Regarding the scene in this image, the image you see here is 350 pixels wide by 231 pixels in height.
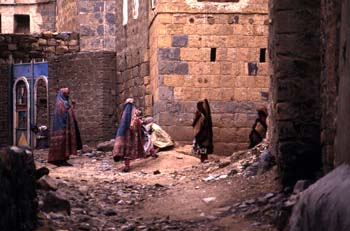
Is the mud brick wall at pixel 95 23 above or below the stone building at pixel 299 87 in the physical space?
above

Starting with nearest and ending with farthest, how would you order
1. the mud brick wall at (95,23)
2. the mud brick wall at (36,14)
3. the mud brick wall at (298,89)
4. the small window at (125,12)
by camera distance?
the mud brick wall at (298,89), the small window at (125,12), the mud brick wall at (95,23), the mud brick wall at (36,14)

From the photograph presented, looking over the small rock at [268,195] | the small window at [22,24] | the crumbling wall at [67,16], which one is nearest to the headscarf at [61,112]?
the small rock at [268,195]

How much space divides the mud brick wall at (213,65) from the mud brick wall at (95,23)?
770cm

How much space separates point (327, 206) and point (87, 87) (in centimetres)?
1275

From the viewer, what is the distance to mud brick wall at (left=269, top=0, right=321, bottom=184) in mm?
6348

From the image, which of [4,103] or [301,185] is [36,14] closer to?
[4,103]

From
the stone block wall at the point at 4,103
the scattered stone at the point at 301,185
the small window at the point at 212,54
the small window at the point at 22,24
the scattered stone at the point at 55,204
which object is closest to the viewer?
the scattered stone at the point at 301,185

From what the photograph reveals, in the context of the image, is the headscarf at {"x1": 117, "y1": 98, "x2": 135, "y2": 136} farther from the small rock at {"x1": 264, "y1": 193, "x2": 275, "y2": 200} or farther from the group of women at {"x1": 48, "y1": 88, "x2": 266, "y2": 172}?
the small rock at {"x1": 264, "y1": 193, "x2": 275, "y2": 200}

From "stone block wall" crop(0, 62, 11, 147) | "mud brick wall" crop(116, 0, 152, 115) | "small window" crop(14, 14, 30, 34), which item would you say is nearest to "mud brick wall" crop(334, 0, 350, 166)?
"mud brick wall" crop(116, 0, 152, 115)

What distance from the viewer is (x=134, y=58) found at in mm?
14930

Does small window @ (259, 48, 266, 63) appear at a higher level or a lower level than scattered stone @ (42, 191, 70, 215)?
higher

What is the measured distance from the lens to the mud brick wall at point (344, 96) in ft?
13.5

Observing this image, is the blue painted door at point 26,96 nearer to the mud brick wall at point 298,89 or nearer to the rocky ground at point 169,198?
the rocky ground at point 169,198

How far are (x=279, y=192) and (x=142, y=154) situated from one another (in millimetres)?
4894
